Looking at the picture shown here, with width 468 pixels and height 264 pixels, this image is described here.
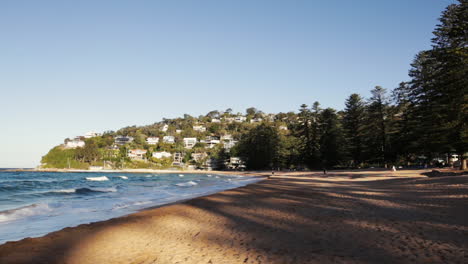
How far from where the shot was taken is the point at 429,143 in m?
25.9

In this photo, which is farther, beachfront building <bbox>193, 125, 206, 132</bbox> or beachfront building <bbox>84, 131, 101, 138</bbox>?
beachfront building <bbox>193, 125, 206, 132</bbox>

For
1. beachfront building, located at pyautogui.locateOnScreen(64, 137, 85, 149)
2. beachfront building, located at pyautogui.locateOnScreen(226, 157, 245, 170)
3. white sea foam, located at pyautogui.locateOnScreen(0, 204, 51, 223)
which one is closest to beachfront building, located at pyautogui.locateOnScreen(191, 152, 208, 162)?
beachfront building, located at pyautogui.locateOnScreen(226, 157, 245, 170)

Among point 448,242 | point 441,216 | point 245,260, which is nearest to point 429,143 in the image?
point 441,216

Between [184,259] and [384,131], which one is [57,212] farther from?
[384,131]

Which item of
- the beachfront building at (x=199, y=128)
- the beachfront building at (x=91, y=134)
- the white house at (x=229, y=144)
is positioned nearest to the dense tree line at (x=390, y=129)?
the white house at (x=229, y=144)

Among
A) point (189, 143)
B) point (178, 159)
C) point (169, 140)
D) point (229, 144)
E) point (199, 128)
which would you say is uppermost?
point (199, 128)

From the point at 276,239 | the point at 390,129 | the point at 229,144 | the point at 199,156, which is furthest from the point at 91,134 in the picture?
the point at 276,239

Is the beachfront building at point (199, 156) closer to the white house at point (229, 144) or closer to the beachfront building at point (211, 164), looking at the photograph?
the beachfront building at point (211, 164)

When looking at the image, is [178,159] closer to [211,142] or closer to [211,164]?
[211,164]

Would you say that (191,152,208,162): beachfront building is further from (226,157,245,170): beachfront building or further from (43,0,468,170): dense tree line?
(226,157,245,170): beachfront building

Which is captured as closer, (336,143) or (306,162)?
(336,143)

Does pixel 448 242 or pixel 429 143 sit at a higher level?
pixel 429 143

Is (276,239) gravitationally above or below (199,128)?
below

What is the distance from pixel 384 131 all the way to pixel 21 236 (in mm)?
44827
